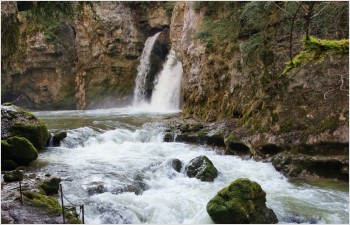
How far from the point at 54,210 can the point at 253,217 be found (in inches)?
154

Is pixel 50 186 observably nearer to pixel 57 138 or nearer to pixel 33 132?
pixel 33 132

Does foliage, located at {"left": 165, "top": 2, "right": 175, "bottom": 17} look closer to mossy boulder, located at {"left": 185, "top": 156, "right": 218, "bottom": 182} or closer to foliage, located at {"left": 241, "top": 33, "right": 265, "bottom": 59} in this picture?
foliage, located at {"left": 241, "top": 33, "right": 265, "bottom": 59}

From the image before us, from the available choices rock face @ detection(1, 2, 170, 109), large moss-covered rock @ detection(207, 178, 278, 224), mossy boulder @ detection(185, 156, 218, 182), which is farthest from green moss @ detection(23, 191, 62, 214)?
rock face @ detection(1, 2, 170, 109)

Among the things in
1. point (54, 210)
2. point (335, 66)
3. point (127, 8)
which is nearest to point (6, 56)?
point (54, 210)

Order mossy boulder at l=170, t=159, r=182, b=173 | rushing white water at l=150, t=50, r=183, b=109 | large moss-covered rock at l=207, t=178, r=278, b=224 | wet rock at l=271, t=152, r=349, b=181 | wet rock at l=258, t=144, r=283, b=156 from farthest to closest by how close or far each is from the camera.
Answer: rushing white water at l=150, t=50, r=183, b=109, wet rock at l=258, t=144, r=283, b=156, mossy boulder at l=170, t=159, r=182, b=173, wet rock at l=271, t=152, r=349, b=181, large moss-covered rock at l=207, t=178, r=278, b=224

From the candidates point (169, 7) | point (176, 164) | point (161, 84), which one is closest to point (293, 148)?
point (176, 164)

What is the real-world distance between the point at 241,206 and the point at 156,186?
2866mm

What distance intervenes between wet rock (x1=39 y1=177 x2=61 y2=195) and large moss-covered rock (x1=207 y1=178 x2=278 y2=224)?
3.49m

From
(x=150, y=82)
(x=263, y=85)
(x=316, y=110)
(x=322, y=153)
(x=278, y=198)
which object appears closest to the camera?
(x=278, y=198)

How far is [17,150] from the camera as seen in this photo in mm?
10805

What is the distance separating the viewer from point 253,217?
301 inches

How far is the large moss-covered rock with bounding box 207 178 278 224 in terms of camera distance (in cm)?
755

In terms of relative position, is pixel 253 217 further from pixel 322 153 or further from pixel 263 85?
pixel 263 85

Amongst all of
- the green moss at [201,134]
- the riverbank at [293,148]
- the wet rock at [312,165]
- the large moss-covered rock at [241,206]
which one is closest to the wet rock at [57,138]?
the green moss at [201,134]
